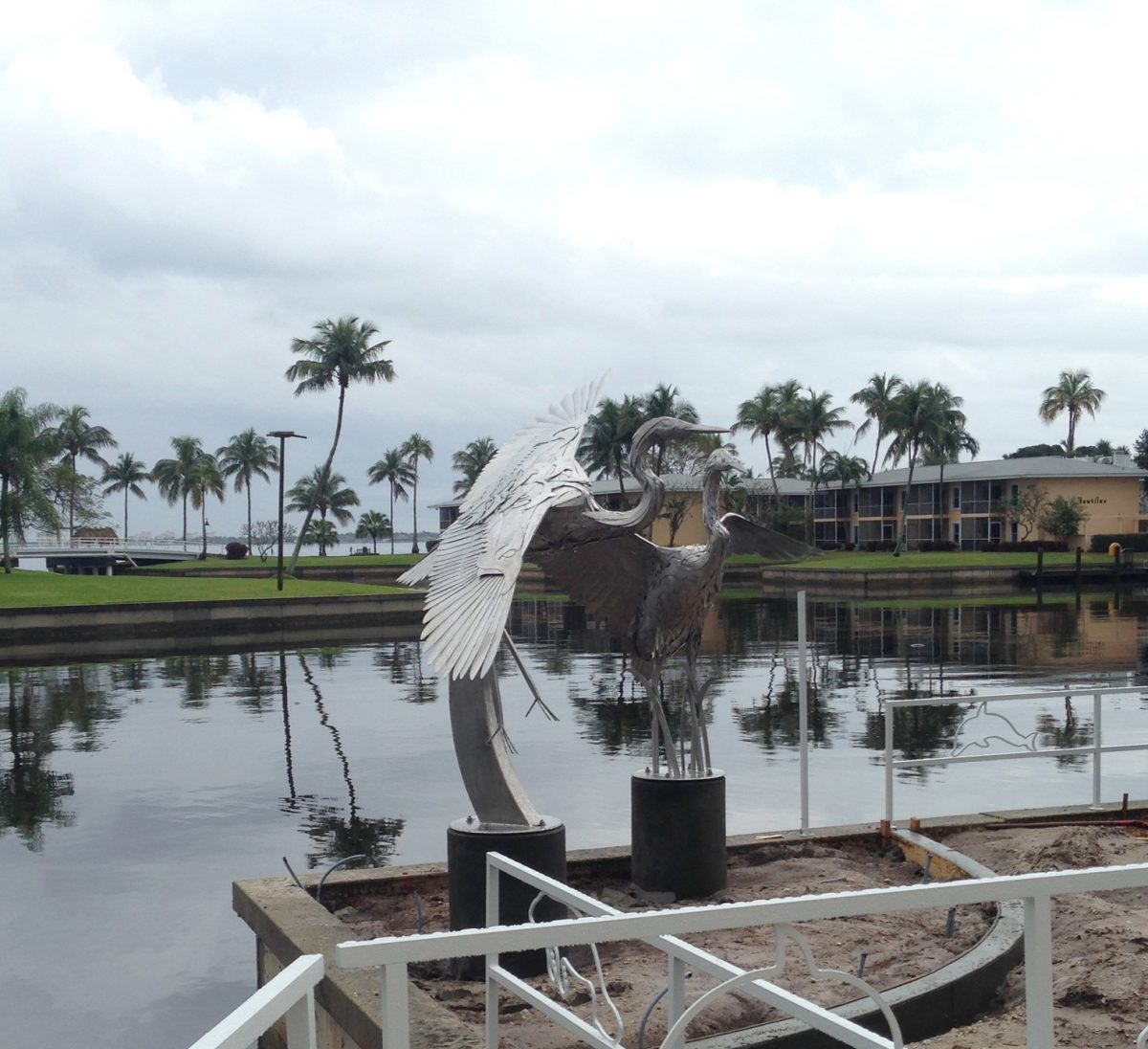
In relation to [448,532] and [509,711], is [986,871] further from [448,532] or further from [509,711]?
[509,711]

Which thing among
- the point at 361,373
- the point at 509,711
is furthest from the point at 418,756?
the point at 361,373

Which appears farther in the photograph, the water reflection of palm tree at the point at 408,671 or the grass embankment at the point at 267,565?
the grass embankment at the point at 267,565


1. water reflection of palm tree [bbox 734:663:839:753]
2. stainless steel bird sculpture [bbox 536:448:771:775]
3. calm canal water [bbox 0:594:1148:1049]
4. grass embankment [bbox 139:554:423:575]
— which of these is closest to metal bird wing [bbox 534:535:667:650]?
stainless steel bird sculpture [bbox 536:448:771:775]

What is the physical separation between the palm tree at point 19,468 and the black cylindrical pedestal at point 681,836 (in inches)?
1673

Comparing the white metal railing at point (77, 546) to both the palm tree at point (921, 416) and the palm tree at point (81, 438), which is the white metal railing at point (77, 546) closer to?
the palm tree at point (81, 438)

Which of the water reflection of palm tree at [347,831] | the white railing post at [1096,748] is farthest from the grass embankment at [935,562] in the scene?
the white railing post at [1096,748]

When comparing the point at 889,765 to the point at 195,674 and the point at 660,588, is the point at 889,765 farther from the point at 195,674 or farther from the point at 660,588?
the point at 195,674

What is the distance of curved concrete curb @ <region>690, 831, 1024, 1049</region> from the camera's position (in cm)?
537

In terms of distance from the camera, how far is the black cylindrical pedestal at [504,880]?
652 cm

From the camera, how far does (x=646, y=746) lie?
15.1 metres

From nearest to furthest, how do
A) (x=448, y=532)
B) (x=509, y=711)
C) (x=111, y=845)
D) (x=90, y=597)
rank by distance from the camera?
(x=448, y=532)
(x=111, y=845)
(x=509, y=711)
(x=90, y=597)

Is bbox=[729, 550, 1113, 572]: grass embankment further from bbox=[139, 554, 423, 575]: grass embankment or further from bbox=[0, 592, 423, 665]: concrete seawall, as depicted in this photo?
bbox=[0, 592, 423, 665]: concrete seawall

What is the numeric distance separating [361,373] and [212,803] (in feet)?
149

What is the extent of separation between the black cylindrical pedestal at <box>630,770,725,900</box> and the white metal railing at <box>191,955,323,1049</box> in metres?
5.71
